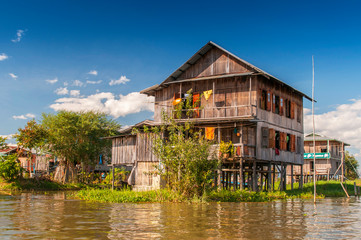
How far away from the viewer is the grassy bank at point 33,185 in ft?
93.8

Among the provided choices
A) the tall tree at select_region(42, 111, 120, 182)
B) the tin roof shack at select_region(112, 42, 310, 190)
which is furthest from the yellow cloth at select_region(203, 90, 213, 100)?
the tall tree at select_region(42, 111, 120, 182)

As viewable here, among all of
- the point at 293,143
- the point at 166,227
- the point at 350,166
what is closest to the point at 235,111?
the point at 293,143

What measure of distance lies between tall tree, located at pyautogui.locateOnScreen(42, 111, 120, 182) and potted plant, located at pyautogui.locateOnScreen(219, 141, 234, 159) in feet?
55.9

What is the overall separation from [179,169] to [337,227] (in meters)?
8.75

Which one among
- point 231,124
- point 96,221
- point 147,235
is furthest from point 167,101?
point 147,235

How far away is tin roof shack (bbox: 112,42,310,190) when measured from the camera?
940 inches

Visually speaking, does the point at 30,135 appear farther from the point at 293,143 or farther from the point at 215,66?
the point at 293,143

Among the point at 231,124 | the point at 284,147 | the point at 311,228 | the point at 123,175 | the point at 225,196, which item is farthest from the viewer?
the point at 123,175

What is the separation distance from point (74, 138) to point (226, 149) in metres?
20.3

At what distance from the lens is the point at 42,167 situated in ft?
137

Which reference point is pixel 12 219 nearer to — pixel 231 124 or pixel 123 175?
pixel 231 124

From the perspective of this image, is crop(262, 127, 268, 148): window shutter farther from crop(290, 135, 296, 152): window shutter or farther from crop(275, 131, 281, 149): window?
crop(290, 135, 296, 152): window shutter

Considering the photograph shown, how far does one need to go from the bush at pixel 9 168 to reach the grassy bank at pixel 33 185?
0.45m

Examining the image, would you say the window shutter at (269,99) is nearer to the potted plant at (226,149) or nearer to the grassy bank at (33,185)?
the potted plant at (226,149)
